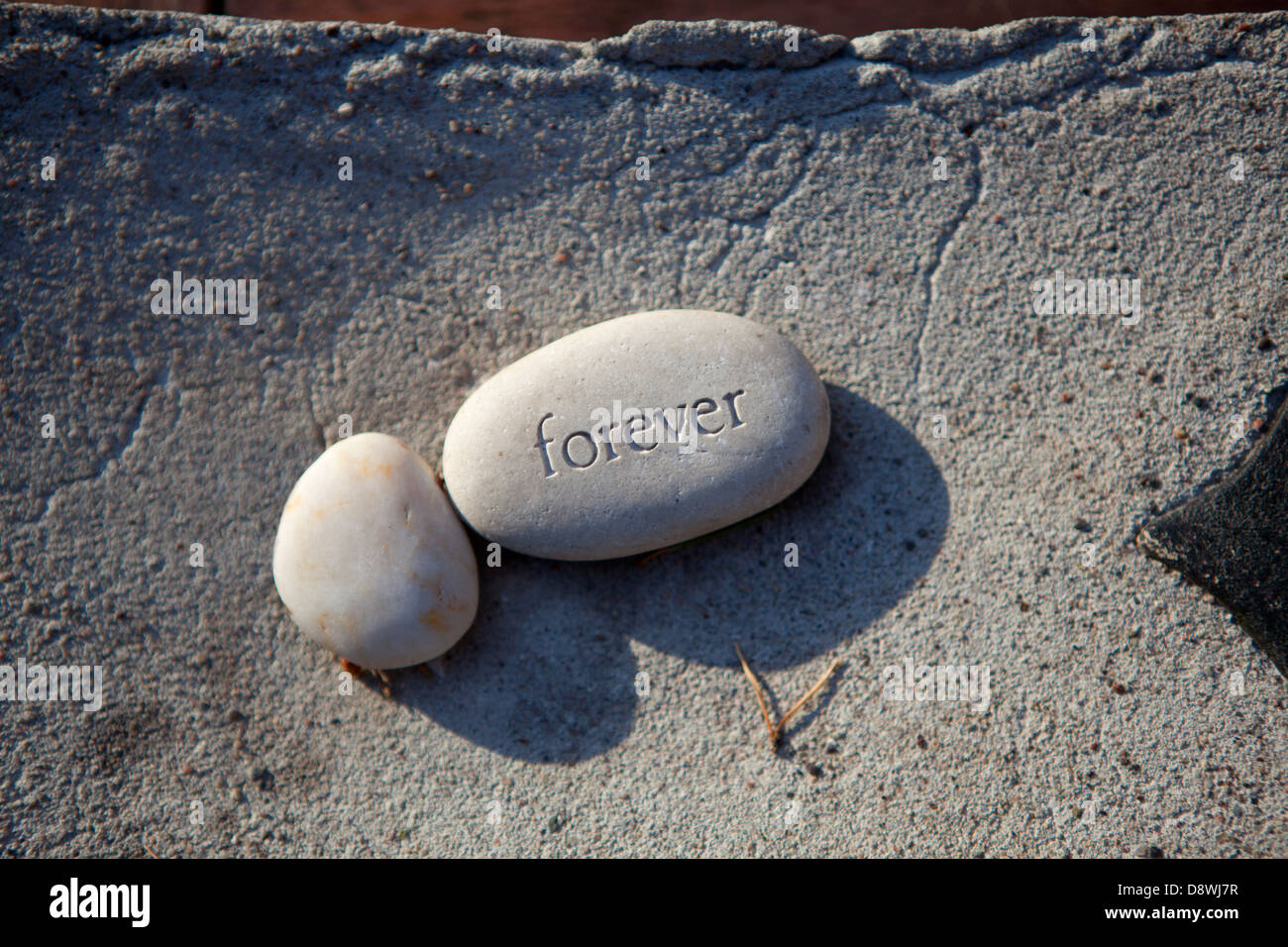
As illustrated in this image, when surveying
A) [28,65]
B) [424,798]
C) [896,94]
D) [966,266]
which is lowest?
[424,798]

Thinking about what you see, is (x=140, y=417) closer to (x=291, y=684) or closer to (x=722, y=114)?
(x=291, y=684)

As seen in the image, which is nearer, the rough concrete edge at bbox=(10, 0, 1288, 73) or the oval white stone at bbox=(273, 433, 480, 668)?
the oval white stone at bbox=(273, 433, 480, 668)

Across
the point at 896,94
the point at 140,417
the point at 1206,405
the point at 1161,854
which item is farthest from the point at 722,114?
the point at 1161,854

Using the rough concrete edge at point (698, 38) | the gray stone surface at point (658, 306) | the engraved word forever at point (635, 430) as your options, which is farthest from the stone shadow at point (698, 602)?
the rough concrete edge at point (698, 38)
